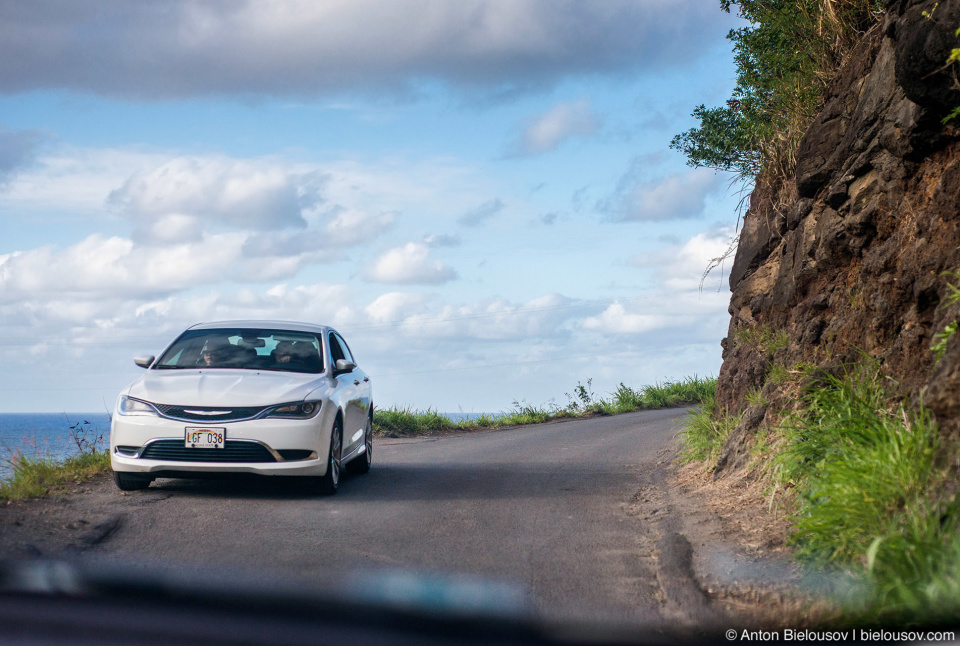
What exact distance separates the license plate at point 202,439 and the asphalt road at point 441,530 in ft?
1.64

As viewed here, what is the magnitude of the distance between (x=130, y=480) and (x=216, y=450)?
3.37ft

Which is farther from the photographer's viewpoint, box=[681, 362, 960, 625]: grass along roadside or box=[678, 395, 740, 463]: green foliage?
box=[678, 395, 740, 463]: green foliage

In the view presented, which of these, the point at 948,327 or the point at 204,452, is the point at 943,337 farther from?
the point at 204,452

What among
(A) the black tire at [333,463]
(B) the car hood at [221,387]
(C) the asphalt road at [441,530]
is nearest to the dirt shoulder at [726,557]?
(C) the asphalt road at [441,530]

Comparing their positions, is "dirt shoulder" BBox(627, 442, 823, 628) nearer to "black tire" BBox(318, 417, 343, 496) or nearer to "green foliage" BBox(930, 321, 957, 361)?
"green foliage" BBox(930, 321, 957, 361)

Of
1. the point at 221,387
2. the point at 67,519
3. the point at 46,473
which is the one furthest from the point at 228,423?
the point at 46,473

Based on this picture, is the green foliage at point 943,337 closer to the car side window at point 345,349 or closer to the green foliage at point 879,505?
the green foliage at point 879,505

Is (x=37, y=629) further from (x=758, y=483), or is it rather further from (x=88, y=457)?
(x=88, y=457)

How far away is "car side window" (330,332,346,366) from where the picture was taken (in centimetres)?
991

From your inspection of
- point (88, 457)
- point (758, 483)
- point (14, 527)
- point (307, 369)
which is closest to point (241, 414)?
point (307, 369)

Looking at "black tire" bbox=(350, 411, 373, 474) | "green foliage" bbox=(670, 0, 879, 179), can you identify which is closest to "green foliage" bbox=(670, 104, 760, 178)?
"green foliage" bbox=(670, 0, 879, 179)

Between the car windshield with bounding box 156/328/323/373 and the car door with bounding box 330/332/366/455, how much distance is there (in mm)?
347

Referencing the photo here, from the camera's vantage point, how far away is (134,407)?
793cm

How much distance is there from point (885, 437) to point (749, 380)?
418 centimetres
